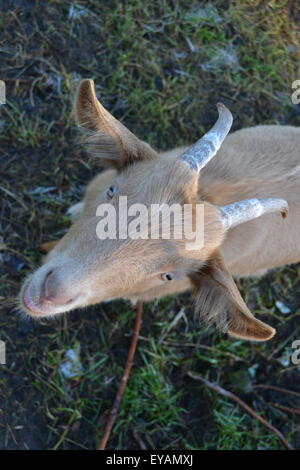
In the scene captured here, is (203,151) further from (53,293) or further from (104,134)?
(53,293)

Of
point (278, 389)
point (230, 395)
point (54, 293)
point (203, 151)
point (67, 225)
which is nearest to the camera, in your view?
point (54, 293)

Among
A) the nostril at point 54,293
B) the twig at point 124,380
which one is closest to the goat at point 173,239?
the nostril at point 54,293

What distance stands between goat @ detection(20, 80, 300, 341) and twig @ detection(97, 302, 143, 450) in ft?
2.85

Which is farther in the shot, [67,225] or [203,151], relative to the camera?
[67,225]

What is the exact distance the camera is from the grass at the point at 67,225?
500cm

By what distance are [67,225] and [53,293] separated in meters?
2.35

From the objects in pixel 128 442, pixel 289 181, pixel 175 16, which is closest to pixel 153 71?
pixel 175 16

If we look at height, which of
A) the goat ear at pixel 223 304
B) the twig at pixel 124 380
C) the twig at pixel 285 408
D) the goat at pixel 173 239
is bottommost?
the twig at pixel 285 408

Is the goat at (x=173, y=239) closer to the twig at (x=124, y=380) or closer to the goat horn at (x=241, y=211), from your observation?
the goat horn at (x=241, y=211)

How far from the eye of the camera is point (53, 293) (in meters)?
2.98

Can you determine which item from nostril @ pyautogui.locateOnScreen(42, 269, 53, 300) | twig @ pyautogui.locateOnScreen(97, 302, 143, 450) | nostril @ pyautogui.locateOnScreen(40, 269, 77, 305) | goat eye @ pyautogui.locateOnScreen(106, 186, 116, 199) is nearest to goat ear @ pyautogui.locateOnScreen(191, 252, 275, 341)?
goat eye @ pyautogui.locateOnScreen(106, 186, 116, 199)

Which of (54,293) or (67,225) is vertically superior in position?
(54,293)

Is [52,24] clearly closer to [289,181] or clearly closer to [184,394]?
[289,181]

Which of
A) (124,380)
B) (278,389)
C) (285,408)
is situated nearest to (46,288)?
(124,380)
